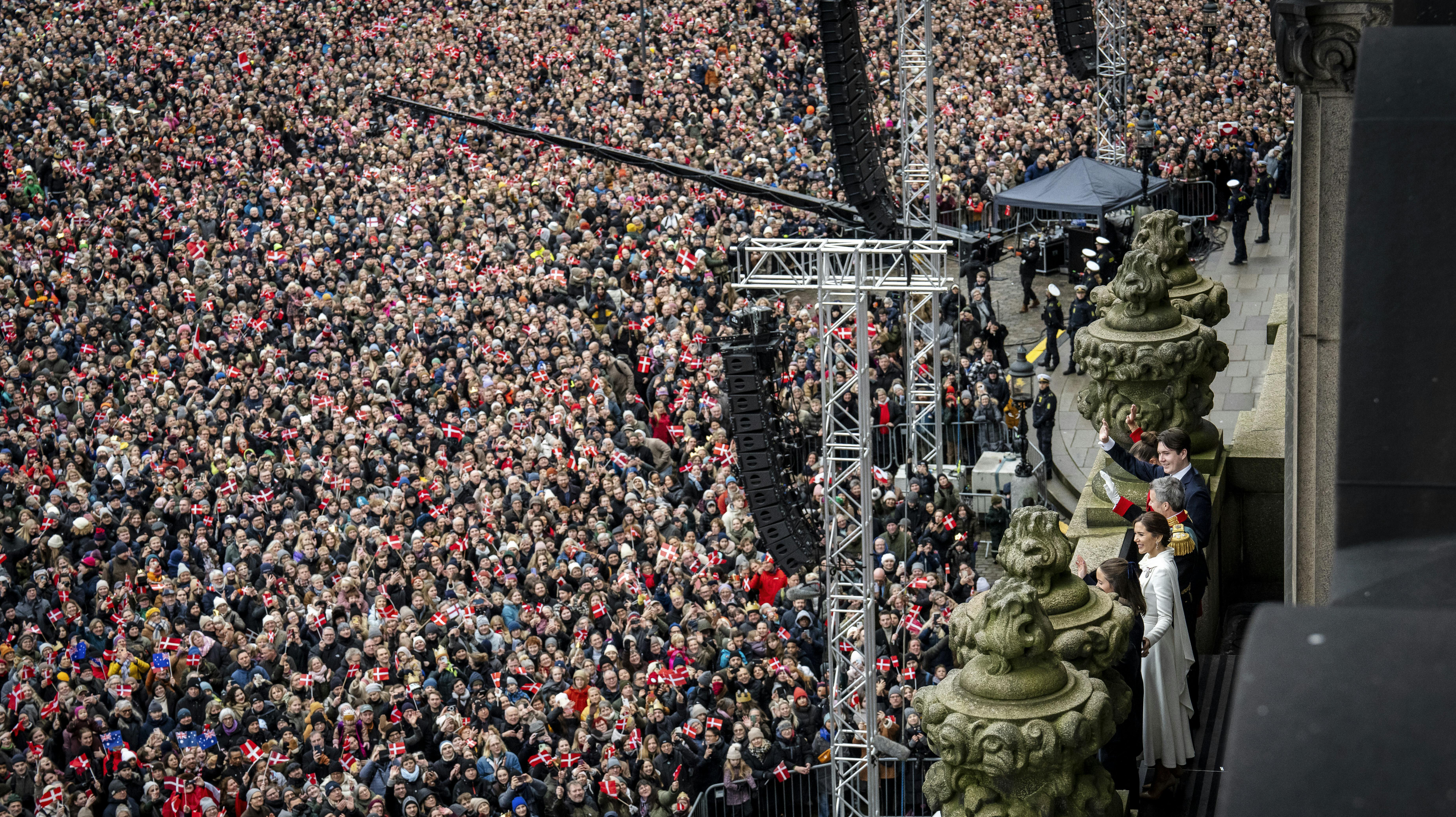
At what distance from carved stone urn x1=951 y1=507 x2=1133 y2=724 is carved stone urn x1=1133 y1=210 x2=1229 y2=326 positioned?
3.02m

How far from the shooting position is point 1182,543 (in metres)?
8.17

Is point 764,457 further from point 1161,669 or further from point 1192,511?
point 1161,669

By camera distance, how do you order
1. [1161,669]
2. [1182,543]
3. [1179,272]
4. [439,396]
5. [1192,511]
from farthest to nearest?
[439,396] < [1179,272] < [1192,511] < [1182,543] < [1161,669]

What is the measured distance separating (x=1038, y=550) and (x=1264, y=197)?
1117 inches

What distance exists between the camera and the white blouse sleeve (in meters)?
7.53

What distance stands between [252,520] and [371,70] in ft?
77.6

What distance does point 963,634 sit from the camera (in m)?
6.44

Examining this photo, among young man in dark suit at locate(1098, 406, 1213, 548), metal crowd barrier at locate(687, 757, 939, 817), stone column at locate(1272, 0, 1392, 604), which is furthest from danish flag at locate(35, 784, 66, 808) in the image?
stone column at locate(1272, 0, 1392, 604)

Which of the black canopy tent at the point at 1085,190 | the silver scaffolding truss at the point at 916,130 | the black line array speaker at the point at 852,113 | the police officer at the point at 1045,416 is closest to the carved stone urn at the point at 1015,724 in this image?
the black line array speaker at the point at 852,113

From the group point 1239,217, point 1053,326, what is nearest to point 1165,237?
point 1053,326

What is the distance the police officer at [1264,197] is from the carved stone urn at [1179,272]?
24.0m

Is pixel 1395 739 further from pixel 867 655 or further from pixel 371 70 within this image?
pixel 371 70

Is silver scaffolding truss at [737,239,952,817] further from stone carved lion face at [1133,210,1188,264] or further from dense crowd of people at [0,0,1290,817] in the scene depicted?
stone carved lion face at [1133,210,1188,264]

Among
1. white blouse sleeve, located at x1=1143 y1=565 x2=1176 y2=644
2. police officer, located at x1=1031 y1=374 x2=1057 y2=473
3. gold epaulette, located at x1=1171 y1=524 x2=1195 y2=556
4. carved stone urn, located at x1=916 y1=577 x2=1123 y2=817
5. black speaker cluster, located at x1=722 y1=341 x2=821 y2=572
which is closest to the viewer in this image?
carved stone urn, located at x1=916 y1=577 x2=1123 y2=817
